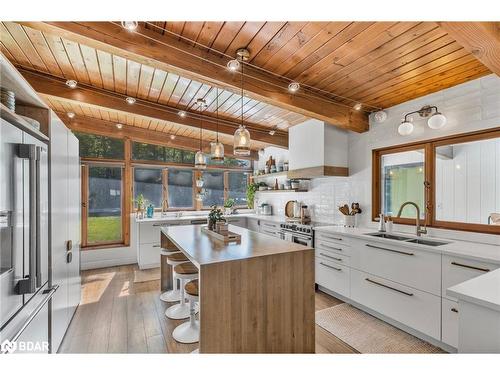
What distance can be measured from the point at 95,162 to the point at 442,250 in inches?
210

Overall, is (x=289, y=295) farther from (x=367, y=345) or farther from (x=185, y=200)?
(x=185, y=200)

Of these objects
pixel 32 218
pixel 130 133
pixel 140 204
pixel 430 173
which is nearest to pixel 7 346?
pixel 32 218

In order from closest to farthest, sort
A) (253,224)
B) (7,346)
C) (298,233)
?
(7,346), (298,233), (253,224)

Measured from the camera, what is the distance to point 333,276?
3.17 meters

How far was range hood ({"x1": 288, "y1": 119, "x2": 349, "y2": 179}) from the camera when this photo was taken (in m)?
3.55

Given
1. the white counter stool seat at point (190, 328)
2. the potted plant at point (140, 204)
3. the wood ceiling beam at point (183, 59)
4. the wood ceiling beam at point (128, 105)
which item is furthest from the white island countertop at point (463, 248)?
the potted plant at point (140, 204)

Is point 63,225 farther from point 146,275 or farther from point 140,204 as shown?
point 140,204

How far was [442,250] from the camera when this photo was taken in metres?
2.11

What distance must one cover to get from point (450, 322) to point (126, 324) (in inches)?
117

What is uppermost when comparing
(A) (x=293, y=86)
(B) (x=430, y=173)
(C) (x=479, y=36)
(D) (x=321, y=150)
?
(A) (x=293, y=86)

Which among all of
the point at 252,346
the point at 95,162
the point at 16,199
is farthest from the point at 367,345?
the point at 95,162

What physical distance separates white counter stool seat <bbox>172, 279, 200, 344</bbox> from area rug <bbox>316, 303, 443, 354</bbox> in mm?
1242

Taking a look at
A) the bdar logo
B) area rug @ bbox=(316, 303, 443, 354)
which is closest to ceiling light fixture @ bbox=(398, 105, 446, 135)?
area rug @ bbox=(316, 303, 443, 354)
